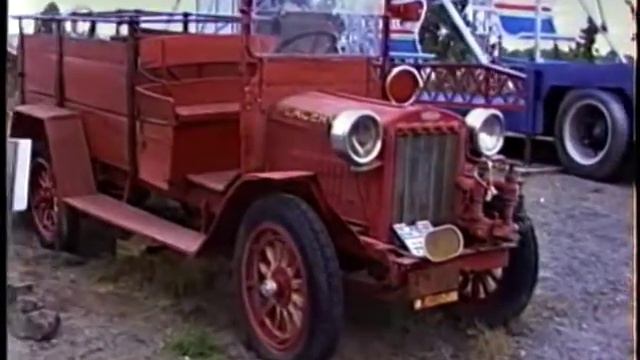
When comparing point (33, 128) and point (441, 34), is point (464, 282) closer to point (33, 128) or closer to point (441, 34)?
point (33, 128)

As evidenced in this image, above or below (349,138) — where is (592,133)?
below

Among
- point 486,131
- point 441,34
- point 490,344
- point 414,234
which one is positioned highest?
point 441,34

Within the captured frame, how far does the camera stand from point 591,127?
564 centimetres

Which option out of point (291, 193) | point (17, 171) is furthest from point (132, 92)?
point (17, 171)

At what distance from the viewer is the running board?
9.75 feet

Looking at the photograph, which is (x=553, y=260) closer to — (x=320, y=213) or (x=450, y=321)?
(x=450, y=321)

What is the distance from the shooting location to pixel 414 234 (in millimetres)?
2617

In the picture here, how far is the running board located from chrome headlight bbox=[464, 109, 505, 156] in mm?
799

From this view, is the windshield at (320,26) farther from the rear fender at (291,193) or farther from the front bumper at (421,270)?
the front bumper at (421,270)

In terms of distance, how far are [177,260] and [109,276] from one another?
0.22 m

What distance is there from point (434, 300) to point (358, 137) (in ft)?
1.49

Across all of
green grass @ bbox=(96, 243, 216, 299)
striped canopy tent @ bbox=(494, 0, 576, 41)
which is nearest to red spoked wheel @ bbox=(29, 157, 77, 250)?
green grass @ bbox=(96, 243, 216, 299)

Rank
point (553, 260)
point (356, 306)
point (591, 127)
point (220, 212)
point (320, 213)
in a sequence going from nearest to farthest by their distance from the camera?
point (320, 213)
point (220, 212)
point (356, 306)
point (553, 260)
point (591, 127)

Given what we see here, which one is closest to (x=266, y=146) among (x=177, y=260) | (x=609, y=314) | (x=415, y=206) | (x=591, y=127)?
(x=415, y=206)
